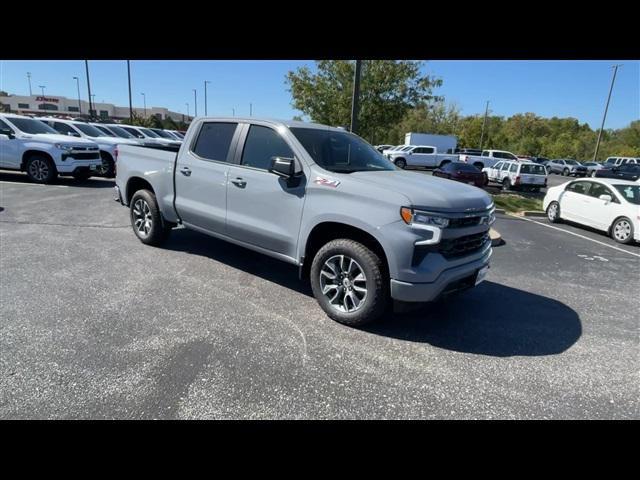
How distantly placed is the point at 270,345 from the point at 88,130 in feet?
46.9

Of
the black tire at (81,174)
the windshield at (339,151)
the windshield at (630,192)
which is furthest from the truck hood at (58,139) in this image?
the windshield at (630,192)

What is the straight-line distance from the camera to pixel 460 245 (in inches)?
134

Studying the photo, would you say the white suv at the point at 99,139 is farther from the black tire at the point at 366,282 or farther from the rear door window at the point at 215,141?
the black tire at the point at 366,282

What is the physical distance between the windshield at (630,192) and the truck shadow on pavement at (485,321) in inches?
261

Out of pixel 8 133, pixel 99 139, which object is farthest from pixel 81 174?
pixel 99 139

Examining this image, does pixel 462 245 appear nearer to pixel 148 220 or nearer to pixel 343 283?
pixel 343 283

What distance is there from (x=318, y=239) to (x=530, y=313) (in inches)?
103

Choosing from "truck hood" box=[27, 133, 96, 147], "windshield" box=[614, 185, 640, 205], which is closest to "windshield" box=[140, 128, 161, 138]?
"truck hood" box=[27, 133, 96, 147]

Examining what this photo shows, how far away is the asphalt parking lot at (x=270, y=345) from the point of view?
2.49 m

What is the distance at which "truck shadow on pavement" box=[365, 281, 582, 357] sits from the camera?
342 centimetres

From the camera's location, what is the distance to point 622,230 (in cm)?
870

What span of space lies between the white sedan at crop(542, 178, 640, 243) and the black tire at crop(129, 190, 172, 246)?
1007 centimetres

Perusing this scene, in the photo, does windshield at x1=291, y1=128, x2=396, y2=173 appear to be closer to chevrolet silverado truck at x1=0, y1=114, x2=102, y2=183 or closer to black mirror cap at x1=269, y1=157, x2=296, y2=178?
black mirror cap at x1=269, y1=157, x2=296, y2=178
